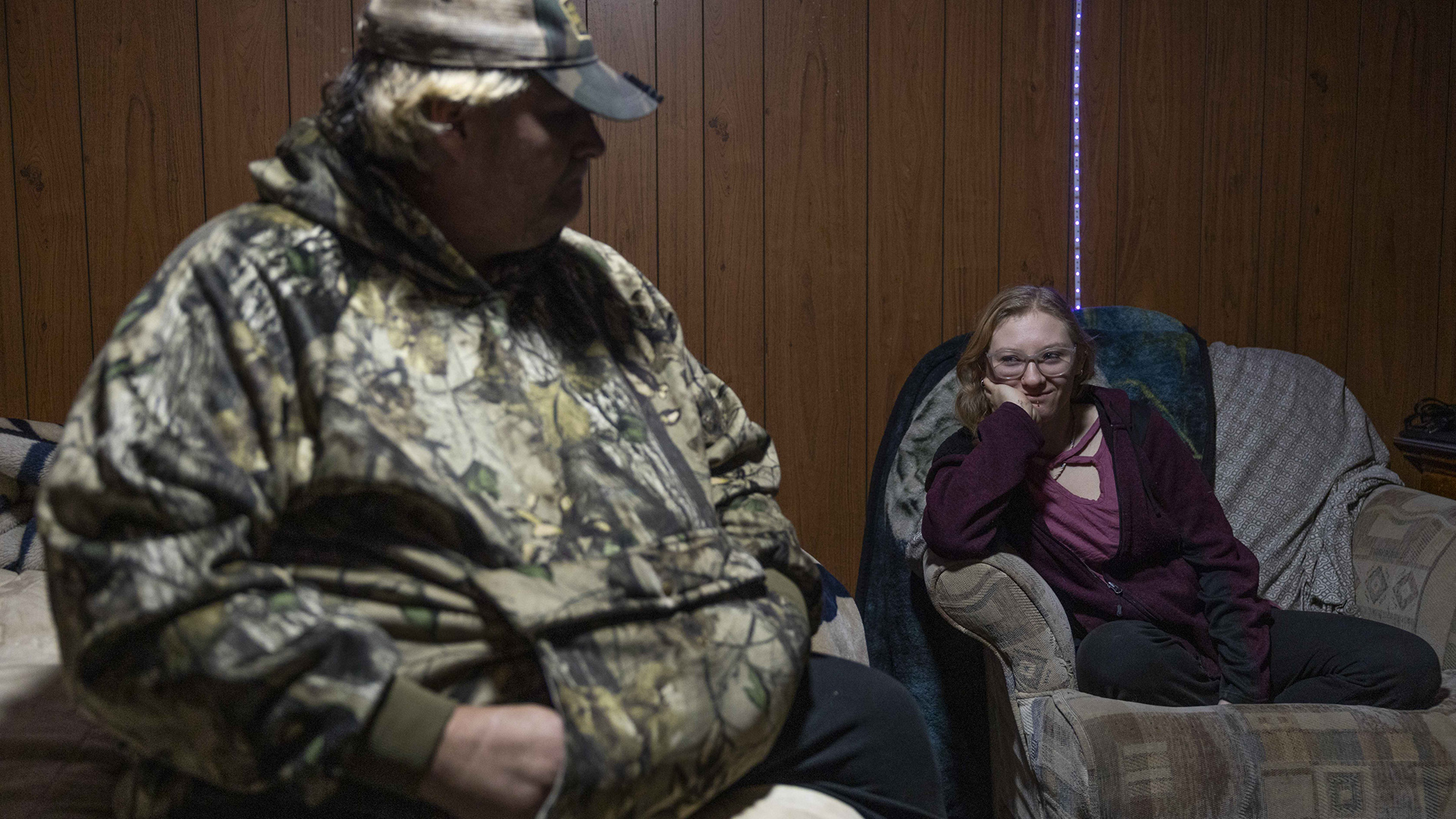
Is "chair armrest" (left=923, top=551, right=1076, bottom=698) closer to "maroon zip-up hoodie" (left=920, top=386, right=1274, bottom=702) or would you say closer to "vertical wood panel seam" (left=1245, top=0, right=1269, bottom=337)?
"maroon zip-up hoodie" (left=920, top=386, right=1274, bottom=702)

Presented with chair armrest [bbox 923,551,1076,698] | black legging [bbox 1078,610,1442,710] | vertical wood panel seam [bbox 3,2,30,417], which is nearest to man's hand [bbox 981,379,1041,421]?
chair armrest [bbox 923,551,1076,698]

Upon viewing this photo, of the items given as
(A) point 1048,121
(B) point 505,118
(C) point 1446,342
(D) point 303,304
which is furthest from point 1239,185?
(D) point 303,304

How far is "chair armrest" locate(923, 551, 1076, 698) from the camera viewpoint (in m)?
1.49

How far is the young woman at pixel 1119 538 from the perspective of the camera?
1.48 m

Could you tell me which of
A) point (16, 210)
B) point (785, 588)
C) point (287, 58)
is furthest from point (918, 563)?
point (16, 210)

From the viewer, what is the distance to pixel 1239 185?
2.32m

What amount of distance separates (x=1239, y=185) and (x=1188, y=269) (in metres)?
0.24

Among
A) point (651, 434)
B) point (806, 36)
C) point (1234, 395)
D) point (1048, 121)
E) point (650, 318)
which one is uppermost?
point (806, 36)

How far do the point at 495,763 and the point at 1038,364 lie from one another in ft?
4.23

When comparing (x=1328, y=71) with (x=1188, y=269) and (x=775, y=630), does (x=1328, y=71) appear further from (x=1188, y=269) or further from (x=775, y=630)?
(x=775, y=630)

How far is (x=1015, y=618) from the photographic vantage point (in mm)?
1512

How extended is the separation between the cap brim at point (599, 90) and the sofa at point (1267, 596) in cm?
99

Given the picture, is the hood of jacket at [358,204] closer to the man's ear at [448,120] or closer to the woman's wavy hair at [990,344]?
the man's ear at [448,120]

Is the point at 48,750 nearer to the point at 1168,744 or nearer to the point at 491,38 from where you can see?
the point at 491,38
